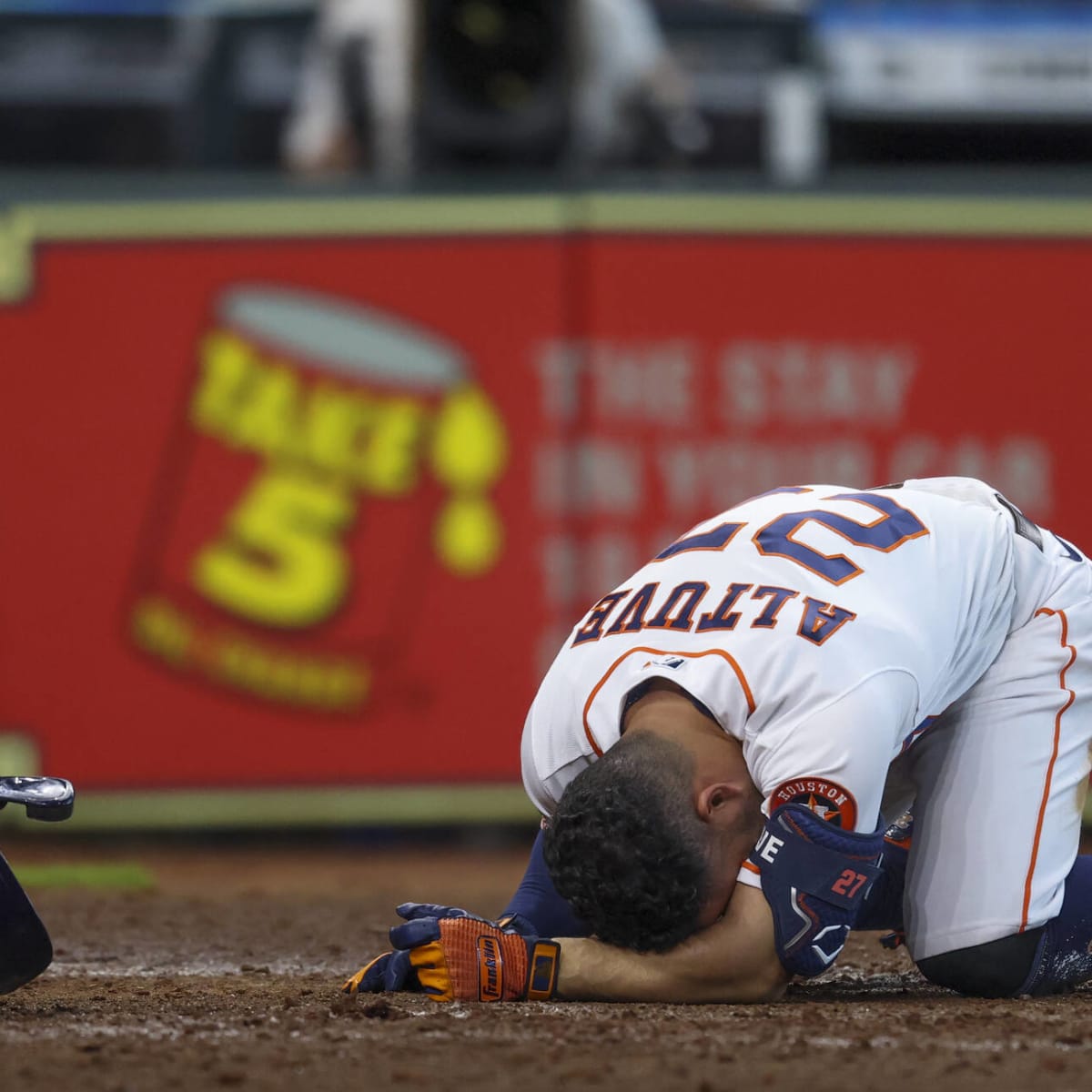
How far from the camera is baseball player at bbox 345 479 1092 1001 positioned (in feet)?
9.79

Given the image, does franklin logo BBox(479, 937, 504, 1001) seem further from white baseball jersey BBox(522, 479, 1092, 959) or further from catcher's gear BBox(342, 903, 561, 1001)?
white baseball jersey BBox(522, 479, 1092, 959)

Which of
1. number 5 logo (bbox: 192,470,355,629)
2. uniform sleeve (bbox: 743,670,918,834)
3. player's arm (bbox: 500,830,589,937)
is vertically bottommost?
number 5 logo (bbox: 192,470,355,629)

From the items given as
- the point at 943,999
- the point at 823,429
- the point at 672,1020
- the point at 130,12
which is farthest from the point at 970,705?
the point at 130,12

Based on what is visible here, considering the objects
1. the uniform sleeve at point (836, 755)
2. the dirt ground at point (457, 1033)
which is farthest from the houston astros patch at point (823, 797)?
the dirt ground at point (457, 1033)

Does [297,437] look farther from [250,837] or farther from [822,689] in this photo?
[822,689]

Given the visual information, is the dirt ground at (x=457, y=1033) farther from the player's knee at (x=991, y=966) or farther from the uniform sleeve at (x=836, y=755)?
the uniform sleeve at (x=836, y=755)

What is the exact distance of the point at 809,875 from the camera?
9.74 ft

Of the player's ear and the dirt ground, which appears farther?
the player's ear

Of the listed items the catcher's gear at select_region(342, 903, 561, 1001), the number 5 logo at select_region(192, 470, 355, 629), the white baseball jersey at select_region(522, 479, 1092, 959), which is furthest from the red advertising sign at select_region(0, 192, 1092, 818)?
the catcher's gear at select_region(342, 903, 561, 1001)

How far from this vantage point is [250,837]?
22.9 feet

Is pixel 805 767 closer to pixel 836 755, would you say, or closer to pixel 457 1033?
pixel 836 755

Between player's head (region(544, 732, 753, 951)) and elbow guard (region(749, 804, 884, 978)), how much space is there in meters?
0.09

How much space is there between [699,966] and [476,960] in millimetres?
395

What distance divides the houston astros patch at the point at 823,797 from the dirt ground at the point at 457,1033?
1.18ft
